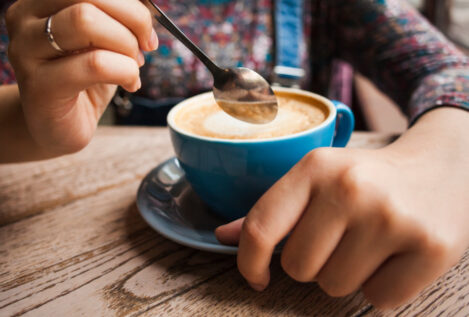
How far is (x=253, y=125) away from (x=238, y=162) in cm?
9

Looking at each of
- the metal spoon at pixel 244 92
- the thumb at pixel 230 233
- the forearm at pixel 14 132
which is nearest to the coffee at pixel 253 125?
the metal spoon at pixel 244 92

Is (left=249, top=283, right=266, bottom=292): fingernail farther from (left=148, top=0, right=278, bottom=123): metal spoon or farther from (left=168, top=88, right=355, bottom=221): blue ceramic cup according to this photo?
(left=148, top=0, right=278, bottom=123): metal spoon

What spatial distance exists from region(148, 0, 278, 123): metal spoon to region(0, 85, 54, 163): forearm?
30cm

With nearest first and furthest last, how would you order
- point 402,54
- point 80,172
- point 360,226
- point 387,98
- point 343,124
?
point 360,226, point 343,124, point 80,172, point 402,54, point 387,98

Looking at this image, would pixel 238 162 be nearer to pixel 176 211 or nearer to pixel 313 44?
pixel 176 211

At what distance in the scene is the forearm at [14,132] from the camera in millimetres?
555

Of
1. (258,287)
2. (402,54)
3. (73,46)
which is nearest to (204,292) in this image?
(258,287)

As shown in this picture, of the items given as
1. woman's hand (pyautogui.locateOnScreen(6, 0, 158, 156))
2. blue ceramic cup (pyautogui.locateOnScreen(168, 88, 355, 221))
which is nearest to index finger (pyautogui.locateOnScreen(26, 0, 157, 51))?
woman's hand (pyautogui.locateOnScreen(6, 0, 158, 156))

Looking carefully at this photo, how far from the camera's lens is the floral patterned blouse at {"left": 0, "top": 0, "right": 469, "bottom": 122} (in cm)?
81

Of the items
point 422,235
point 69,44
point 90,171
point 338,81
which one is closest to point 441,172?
point 422,235

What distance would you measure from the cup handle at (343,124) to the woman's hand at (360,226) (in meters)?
0.16

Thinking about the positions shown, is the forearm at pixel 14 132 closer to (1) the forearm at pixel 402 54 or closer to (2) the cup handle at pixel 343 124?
(2) the cup handle at pixel 343 124

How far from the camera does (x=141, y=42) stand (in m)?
0.42

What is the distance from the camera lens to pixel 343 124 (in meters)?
0.53
